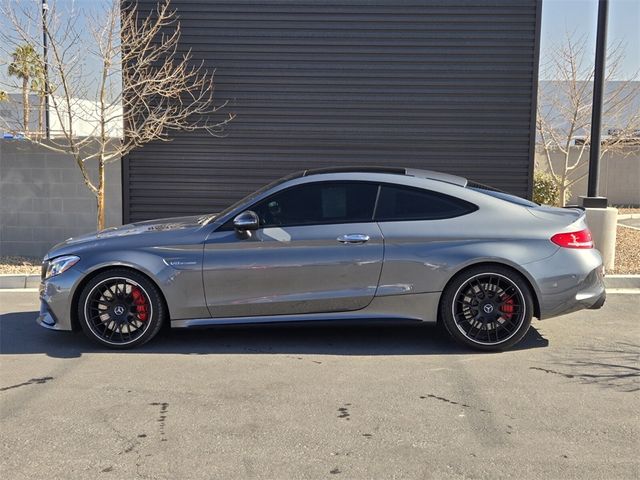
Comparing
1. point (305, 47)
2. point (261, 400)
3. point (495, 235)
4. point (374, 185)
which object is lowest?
point (261, 400)

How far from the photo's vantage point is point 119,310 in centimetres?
562

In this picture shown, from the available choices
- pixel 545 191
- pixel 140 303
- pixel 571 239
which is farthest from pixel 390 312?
pixel 545 191

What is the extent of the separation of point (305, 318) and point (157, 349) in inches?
50.8

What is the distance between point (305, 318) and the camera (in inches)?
219

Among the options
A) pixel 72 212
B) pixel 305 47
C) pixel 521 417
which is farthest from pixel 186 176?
pixel 521 417

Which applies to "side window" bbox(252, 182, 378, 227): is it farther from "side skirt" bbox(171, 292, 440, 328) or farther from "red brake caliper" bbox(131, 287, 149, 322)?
"red brake caliper" bbox(131, 287, 149, 322)

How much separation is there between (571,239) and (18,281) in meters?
6.80

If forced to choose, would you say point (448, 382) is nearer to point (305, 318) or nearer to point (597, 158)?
point (305, 318)

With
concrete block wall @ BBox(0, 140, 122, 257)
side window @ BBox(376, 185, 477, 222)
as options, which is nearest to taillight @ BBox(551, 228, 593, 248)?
side window @ BBox(376, 185, 477, 222)

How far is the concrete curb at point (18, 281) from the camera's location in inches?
340

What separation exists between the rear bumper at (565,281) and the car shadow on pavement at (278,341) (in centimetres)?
46

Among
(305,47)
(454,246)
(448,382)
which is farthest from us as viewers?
(305,47)

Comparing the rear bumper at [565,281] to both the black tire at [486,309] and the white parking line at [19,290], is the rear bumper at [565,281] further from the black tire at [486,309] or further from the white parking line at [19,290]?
the white parking line at [19,290]

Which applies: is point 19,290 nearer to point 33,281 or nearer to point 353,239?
point 33,281
